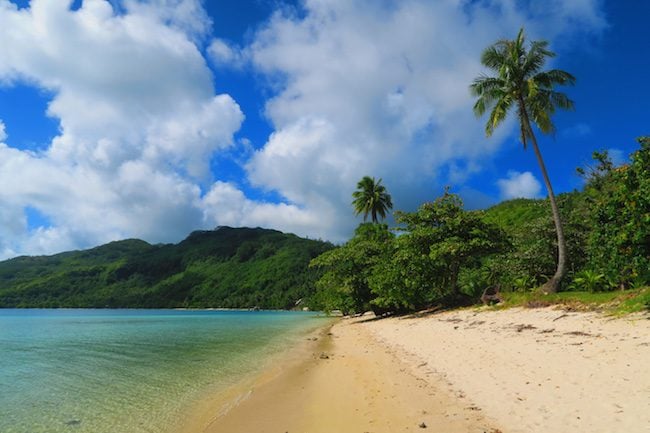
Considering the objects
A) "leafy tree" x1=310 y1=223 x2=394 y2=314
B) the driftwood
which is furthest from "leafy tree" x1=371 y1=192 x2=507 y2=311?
"leafy tree" x1=310 y1=223 x2=394 y2=314

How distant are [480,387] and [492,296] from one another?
17705 millimetres

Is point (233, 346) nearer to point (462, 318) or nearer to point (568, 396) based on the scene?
point (462, 318)

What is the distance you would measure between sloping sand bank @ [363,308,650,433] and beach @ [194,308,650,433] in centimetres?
3

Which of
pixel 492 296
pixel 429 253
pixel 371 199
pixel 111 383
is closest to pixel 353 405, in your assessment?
pixel 111 383

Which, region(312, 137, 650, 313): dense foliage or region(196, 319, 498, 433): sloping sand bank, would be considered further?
region(312, 137, 650, 313): dense foliage

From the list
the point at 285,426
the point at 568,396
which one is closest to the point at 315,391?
the point at 285,426

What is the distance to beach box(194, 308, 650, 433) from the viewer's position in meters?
6.83

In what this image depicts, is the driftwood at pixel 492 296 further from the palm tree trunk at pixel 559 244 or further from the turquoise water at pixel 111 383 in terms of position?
the turquoise water at pixel 111 383

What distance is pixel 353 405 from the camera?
30.2 ft

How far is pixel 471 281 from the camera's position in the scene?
3256cm

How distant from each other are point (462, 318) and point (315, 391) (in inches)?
540

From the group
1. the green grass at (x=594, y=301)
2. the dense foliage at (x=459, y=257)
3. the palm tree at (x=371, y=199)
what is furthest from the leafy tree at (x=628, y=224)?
the palm tree at (x=371, y=199)

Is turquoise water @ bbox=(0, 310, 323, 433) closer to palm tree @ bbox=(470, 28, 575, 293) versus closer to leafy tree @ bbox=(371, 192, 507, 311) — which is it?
leafy tree @ bbox=(371, 192, 507, 311)

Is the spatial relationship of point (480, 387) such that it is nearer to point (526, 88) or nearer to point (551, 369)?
point (551, 369)
